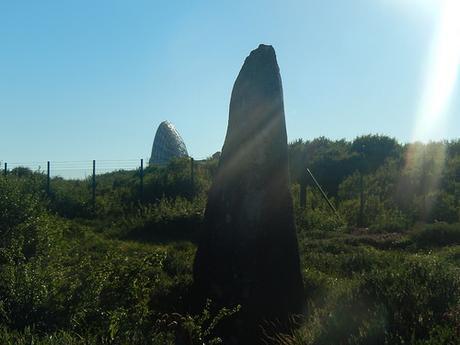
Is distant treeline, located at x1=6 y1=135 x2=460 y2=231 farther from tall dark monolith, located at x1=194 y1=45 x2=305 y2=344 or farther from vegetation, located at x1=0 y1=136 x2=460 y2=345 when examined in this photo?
tall dark monolith, located at x1=194 y1=45 x2=305 y2=344

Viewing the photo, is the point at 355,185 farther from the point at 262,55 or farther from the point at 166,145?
the point at 166,145

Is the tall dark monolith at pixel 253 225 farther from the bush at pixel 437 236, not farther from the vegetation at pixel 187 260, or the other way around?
the bush at pixel 437 236

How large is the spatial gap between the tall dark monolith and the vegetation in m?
0.41

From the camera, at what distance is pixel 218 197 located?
8.69 meters

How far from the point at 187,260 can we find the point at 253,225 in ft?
8.87

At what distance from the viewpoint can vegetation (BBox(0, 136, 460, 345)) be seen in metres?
5.60

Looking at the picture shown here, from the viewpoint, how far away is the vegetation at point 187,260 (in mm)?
5598

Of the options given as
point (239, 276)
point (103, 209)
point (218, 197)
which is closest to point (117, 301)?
point (239, 276)

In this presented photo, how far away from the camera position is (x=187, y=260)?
1063cm

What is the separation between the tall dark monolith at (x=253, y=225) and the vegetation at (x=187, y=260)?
406mm

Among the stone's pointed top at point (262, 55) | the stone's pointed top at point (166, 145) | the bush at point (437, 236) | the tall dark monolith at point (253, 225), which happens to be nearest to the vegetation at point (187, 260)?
the bush at point (437, 236)

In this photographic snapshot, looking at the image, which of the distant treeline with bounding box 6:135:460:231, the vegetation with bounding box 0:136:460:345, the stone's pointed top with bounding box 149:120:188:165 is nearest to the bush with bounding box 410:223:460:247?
the vegetation with bounding box 0:136:460:345

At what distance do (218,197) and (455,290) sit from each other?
361 cm

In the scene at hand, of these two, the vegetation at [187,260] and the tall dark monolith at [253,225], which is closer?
the vegetation at [187,260]
